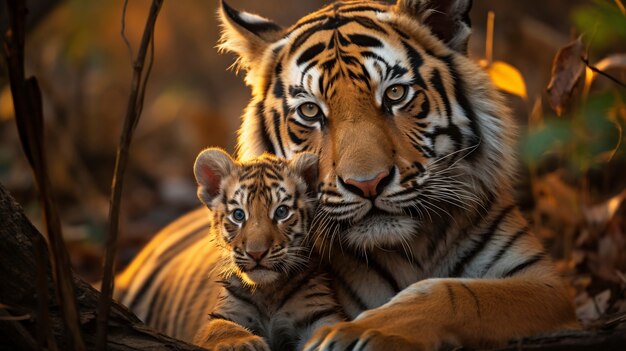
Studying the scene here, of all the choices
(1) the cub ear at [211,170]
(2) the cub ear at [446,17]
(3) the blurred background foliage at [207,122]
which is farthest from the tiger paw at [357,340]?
(2) the cub ear at [446,17]

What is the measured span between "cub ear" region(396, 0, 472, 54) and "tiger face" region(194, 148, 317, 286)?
711mm

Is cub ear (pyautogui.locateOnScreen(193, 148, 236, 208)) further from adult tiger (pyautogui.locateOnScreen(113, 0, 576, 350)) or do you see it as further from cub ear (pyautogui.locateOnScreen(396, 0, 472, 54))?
cub ear (pyautogui.locateOnScreen(396, 0, 472, 54))

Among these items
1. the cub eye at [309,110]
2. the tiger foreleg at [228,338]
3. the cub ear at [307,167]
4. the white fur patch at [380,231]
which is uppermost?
the cub eye at [309,110]

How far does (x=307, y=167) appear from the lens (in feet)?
9.19

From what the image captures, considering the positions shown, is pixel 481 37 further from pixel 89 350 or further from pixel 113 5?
pixel 113 5

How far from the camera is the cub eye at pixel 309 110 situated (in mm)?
2949

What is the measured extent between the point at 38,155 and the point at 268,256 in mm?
833

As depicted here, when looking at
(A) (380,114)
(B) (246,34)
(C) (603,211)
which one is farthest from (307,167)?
(C) (603,211)

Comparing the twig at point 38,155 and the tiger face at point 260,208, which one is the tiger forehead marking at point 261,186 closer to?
the tiger face at point 260,208

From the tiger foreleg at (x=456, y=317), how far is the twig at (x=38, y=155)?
68cm

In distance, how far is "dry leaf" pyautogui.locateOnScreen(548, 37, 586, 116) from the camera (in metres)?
3.12

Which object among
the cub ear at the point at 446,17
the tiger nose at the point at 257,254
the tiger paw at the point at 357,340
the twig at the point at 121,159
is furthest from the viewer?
the cub ear at the point at 446,17

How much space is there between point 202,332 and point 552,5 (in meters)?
5.10

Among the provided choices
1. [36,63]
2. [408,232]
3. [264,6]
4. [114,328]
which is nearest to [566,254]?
[408,232]
